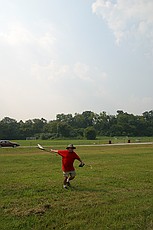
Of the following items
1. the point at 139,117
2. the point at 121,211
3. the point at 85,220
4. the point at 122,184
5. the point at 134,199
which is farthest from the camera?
the point at 139,117

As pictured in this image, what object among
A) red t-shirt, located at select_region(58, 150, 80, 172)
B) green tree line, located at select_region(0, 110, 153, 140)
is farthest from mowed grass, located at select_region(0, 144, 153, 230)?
green tree line, located at select_region(0, 110, 153, 140)

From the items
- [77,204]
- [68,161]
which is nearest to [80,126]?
[68,161]

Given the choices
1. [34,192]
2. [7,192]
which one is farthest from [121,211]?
[7,192]

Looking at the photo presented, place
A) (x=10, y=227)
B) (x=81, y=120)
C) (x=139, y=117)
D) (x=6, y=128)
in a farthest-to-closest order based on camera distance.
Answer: (x=81, y=120), (x=139, y=117), (x=6, y=128), (x=10, y=227)

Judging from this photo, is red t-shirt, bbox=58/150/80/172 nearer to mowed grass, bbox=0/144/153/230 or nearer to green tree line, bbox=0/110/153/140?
mowed grass, bbox=0/144/153/230

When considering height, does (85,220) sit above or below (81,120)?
below

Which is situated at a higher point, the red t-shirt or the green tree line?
the green tree line

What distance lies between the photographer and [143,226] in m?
7.28

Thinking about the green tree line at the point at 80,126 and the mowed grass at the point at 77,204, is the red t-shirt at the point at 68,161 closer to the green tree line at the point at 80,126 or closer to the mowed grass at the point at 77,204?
the mowed grass at the point at 77,204

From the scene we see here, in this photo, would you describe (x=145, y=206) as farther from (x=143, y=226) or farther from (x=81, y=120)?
(x=81, y=120)

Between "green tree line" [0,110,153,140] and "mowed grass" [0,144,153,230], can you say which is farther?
"green tree line" [0,110,153,140]

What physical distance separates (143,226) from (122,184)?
16.6 feet

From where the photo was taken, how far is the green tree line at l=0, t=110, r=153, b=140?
120 m

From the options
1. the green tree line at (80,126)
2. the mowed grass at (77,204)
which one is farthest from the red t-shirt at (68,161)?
the green tree line at (80,126)
